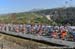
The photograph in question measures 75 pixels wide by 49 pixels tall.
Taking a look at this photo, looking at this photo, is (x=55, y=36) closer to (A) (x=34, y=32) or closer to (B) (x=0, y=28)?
(A) (x=34, y=32)

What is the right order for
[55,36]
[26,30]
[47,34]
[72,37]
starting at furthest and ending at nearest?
[26,30], [47,34], [55,36], [72,37]

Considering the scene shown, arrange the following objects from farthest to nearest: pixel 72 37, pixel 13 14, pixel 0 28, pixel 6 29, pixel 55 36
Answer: pixel 13 14 < pixel 0 28 < pixel 6 29 < pixel 55 36 < pixel 72 37

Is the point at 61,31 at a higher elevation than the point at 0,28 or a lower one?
higher

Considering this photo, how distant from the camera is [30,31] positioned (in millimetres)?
36125

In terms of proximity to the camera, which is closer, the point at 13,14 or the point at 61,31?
the point at 61,31

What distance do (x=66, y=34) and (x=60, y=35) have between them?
85 cm

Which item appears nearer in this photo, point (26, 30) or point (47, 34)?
point (47, 34)

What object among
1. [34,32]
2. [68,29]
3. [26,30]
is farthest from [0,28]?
[68,29]

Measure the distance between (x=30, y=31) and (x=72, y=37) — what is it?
1235 cm

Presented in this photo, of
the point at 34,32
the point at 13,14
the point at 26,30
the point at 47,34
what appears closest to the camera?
the point at 47,34

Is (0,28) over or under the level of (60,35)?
under

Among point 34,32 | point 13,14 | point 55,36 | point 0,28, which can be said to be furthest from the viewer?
point 13,14

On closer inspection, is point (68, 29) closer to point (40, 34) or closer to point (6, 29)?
point (40, 34)

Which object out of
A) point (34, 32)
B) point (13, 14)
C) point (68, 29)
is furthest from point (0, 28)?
point (13, 14)
